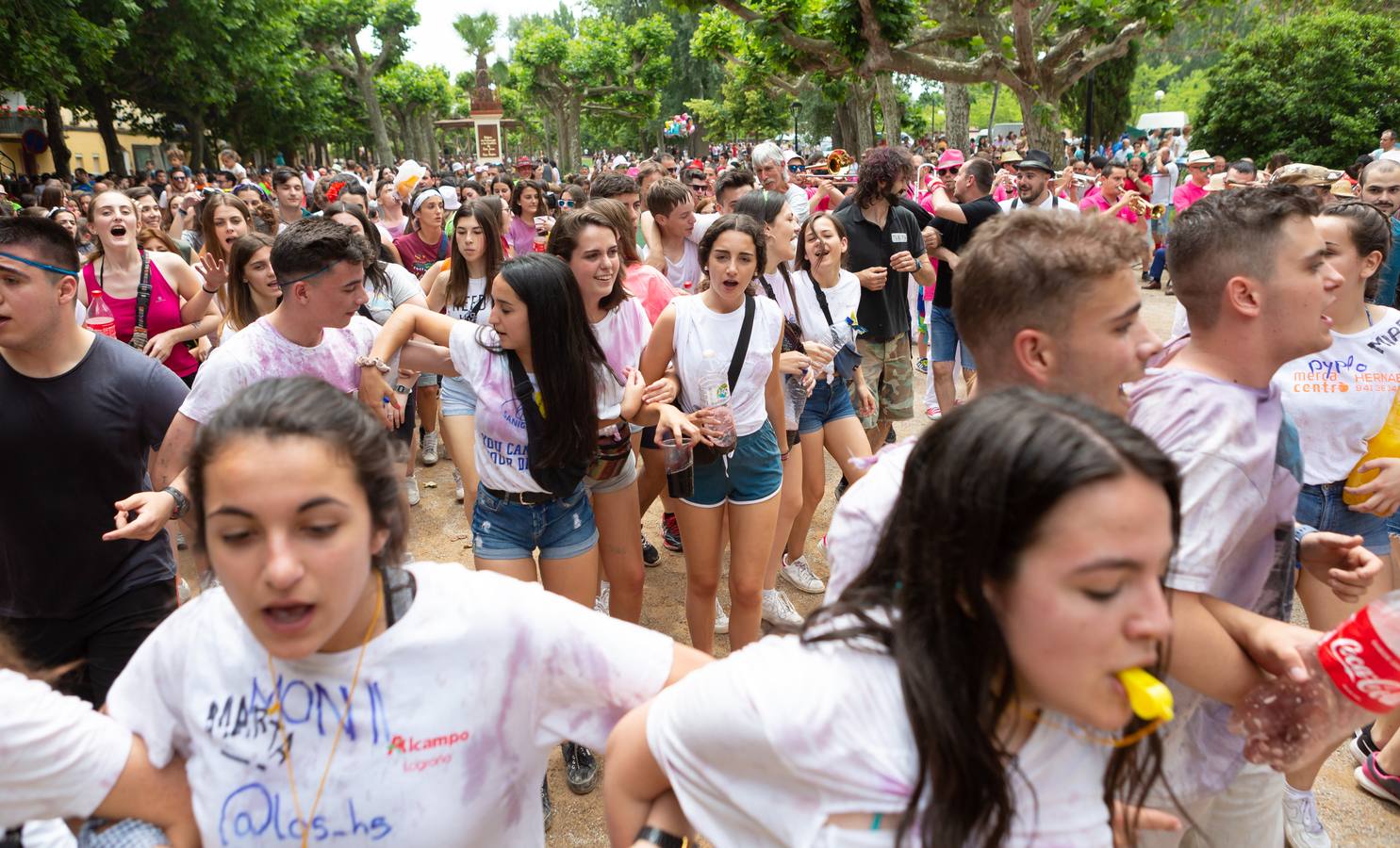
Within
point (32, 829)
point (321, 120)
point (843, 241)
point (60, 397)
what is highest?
point (321, 120)

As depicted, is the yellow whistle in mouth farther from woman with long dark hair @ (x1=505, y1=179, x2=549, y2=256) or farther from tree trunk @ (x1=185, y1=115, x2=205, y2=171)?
tree trunk @ (x1=185, y1=115, x2=205, y2=171)

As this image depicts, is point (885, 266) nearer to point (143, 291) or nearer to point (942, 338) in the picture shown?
point (942, 338)

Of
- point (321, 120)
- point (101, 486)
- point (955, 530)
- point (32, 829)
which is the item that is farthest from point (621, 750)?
point (321, 120)

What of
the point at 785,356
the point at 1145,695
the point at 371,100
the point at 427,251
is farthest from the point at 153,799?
the point at 371,100

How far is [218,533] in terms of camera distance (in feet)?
4.98

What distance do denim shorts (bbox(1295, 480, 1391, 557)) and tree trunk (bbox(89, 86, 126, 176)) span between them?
30362 millimetres

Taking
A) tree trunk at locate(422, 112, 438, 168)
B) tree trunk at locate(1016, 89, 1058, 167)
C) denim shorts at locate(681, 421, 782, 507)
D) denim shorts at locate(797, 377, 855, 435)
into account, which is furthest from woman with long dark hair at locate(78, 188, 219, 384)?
tree trunk at locate(422, 112, 438, 168)

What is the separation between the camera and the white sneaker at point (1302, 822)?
317 cm

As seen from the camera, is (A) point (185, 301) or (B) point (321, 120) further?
(B) point (321, 120)

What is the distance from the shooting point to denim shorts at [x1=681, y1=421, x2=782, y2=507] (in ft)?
12.7

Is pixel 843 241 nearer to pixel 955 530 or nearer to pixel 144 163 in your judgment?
pixel 955 530

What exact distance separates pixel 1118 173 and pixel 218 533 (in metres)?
12.1

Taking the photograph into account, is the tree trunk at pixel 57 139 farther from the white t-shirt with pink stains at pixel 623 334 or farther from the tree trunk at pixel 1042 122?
the white t-shirt with pink stains at pixel 623 334

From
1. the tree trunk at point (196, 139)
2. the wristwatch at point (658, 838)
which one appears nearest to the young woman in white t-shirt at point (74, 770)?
the wristwatch at point (658, 838)
